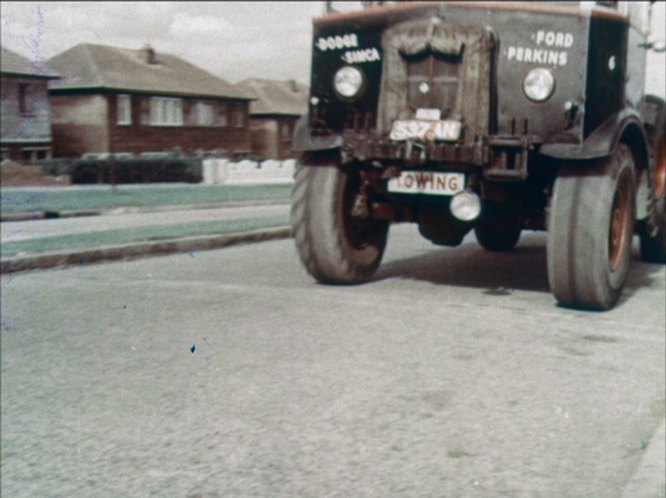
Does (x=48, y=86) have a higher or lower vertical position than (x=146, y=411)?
higher

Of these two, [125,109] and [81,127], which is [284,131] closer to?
[125,109]

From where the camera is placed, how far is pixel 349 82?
652 centimetres

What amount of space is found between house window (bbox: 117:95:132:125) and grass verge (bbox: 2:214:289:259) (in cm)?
3022

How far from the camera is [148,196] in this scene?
20125mm

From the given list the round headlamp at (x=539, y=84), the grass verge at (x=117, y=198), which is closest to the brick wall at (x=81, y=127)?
the grass verge at (x=117, y=198)

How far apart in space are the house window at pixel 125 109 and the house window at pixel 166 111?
1447 millimetres

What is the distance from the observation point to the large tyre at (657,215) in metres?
7.46

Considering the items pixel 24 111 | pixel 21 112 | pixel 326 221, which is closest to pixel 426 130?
pixel 326 221

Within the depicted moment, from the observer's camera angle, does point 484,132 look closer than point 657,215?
Yes

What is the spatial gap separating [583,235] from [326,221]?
198cm

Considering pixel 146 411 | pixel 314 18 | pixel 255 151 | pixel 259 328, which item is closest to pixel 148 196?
pixel 314 18

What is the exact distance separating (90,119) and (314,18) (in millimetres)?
35368

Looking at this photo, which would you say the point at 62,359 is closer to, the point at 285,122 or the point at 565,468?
the point at 565,468

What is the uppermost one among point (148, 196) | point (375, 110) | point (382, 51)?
point (382, 51)
